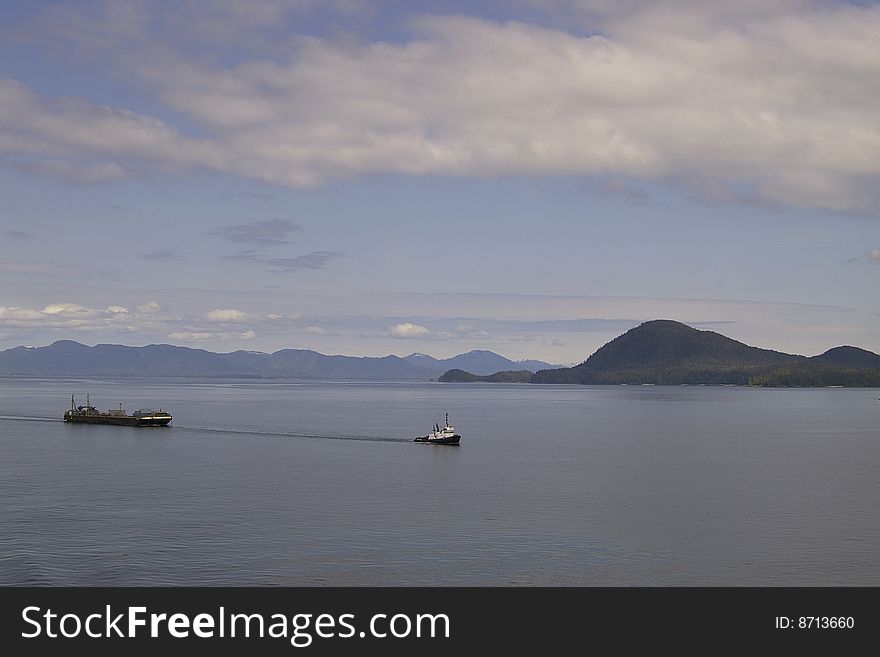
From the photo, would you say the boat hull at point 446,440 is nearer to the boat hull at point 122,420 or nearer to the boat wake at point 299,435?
the boat wake at point 299,435

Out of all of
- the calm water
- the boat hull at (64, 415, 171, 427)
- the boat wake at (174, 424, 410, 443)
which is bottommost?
the calm water

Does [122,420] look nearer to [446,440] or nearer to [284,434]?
[284,434]

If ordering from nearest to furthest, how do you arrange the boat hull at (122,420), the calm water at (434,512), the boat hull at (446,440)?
1. the calm water at (434,512)
2. the boat hull at (446,440)
3. the boat hull at (122,420)

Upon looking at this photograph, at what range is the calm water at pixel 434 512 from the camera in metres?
50.5

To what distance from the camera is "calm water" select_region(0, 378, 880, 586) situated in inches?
1988

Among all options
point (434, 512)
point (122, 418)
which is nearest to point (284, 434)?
point (122, 418)

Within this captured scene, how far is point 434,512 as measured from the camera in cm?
7081

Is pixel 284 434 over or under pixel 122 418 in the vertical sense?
under

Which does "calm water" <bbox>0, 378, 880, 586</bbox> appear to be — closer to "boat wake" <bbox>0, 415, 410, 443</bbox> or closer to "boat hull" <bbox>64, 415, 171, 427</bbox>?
"boat wake" <bbox>0, 415, 410, 443</bbox>

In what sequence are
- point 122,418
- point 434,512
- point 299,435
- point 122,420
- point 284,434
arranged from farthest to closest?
point 122,418 < point 122,420 < point 284,434 < point 299,435 < point 434,512

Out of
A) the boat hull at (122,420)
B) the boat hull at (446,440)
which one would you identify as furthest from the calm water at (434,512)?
the boat hull at (122,420)

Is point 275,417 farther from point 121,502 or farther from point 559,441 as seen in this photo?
point 121,502

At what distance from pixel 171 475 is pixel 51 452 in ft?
105

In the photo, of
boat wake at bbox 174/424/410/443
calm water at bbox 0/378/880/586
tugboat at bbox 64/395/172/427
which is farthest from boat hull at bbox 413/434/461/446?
tugboat at bbox 64/395/172/427
